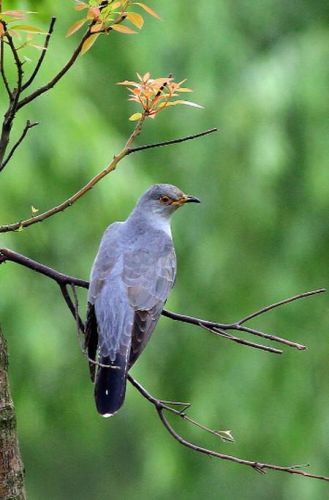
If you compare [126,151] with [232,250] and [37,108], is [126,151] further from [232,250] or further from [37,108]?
[232,250]

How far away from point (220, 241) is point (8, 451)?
6.10m

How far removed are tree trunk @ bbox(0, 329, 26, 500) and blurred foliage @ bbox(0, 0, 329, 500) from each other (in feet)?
14.3

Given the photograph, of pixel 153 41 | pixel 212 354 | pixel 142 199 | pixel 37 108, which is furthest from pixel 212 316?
pixel 142 199

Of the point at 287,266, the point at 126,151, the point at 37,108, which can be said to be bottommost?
the point at 287,266

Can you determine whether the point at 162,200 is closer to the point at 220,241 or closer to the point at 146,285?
the point at 146,285

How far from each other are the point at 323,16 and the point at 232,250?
2.20 meters

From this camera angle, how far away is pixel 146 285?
4.50 metres

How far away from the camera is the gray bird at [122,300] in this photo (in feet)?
13.3

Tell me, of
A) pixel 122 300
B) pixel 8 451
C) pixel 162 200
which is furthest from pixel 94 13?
pixel 162 200

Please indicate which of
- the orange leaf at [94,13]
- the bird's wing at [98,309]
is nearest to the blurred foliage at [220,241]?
the bird's wing at [98,309]

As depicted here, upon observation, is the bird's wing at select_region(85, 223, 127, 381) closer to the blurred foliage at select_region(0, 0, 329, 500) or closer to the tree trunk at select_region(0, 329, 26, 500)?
the tree trunk at select_region(0, 329, 26, 500)

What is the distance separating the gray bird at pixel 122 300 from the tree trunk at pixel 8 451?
0.55 metres

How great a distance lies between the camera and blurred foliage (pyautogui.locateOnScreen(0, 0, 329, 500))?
866cm

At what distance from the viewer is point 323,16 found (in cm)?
1016
